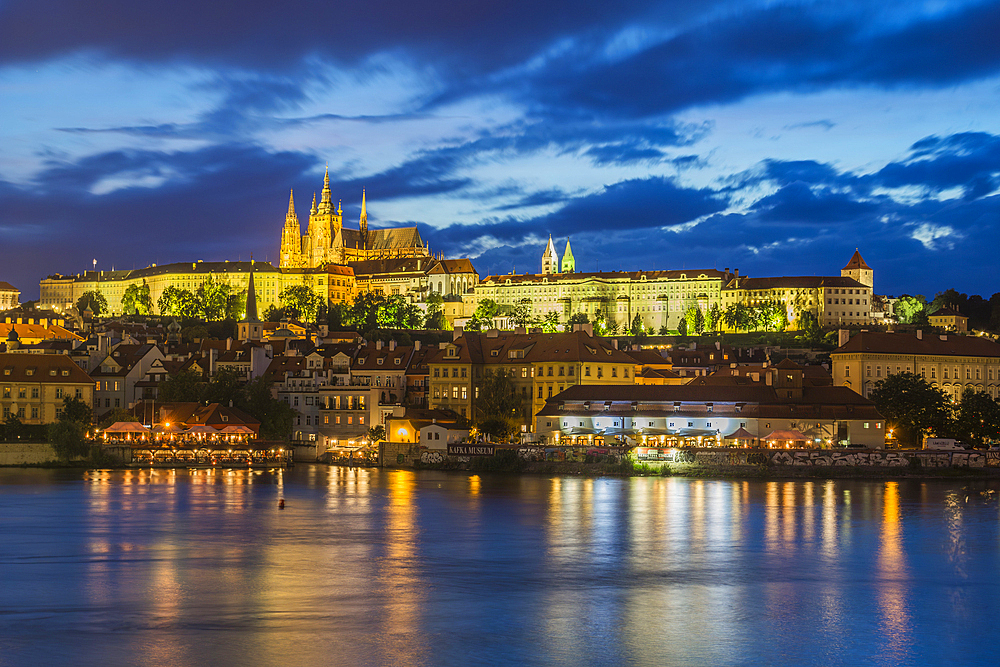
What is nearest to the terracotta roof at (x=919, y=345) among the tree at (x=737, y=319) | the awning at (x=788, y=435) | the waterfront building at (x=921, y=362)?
the waterfront building at (x=921, y=362)

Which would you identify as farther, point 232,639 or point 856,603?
point 856,603

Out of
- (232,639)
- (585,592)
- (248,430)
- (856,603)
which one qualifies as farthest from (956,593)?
(248,430)

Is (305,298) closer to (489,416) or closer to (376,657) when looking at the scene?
(489,416)

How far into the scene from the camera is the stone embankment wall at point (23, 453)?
176 ft

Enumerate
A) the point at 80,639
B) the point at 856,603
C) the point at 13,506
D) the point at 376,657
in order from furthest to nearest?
the point at 13,506 < the point at 856,603 < the point at 80,639 < the point at 376,657

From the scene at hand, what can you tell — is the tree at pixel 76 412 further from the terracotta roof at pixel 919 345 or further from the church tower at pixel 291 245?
the church tower at pixel 291 245

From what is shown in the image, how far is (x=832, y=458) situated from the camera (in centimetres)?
4844

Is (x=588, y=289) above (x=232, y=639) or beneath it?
above

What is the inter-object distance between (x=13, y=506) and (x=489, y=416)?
22644 millimetres

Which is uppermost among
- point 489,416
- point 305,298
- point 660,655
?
point 305,298

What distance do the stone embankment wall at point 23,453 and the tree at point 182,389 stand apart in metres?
7.33

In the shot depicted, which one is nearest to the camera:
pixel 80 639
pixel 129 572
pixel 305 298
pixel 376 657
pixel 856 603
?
pixel 376 657

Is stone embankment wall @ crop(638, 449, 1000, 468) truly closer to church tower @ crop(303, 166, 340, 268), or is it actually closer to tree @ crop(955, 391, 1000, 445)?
tree @ crop(955, 391, 1000, 445)

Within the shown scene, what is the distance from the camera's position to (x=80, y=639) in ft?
66.4
